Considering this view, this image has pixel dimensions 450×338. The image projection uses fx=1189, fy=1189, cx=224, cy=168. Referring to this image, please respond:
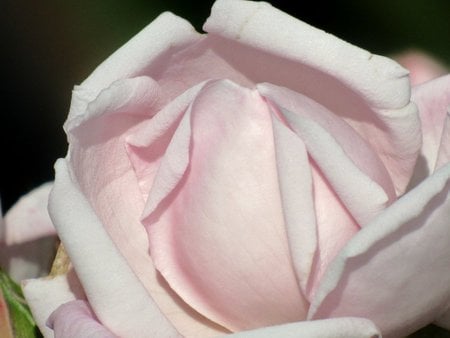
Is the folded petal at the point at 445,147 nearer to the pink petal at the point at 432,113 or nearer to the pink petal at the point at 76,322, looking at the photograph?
the pink petal at the point at 432,113

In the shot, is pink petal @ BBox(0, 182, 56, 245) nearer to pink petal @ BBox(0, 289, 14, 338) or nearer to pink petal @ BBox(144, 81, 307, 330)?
pink petal @ BBox(0, 289, 14, 338)

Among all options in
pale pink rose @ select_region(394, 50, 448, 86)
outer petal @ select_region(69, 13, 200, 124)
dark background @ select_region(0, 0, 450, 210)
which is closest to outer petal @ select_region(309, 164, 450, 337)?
outer petal @ select_region(69, 13, 200, 124)

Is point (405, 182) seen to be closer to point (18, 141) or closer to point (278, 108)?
point (278, 108)

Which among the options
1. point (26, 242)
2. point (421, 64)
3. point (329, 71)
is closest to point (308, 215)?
point (329, 71)

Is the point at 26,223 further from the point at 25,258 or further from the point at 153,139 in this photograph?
the point at 153,139

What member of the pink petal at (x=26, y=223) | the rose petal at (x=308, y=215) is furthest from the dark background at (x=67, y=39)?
the rose petal at (x=308, y=215)

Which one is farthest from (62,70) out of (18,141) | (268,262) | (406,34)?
(268,262)
